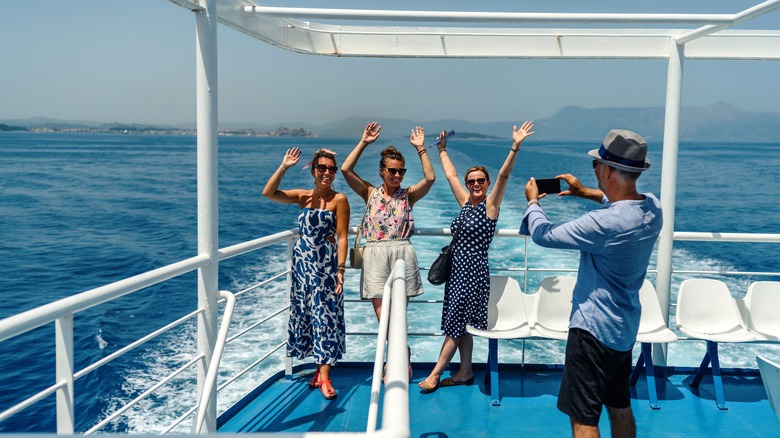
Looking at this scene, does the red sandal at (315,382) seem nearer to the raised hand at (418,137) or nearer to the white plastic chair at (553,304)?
the white plastic chair at (553,304)

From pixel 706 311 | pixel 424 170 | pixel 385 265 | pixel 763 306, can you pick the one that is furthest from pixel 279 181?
pixel 763 306

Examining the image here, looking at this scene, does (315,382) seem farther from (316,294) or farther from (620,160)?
(620,160)

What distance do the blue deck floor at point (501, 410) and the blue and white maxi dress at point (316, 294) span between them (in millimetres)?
290

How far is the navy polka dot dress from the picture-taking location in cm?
346

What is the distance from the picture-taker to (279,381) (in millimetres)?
3818

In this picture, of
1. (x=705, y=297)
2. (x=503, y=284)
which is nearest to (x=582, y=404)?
(x=503, y=284)

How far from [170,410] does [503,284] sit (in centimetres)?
358

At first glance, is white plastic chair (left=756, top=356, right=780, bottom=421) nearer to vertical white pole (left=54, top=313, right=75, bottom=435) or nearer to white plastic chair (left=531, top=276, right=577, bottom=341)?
white plastic chair (left=531, top=276, right=577, bottom=341)

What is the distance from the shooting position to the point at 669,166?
3912 millimetres

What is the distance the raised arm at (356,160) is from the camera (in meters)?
3.61

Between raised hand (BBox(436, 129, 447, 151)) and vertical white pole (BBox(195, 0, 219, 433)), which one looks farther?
raised hand (BBox(436, 129, 447, 151))

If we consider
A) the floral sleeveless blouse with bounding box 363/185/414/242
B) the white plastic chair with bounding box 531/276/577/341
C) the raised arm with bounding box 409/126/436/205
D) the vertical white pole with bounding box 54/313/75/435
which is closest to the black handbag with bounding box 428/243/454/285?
the floral sleeveless blouse with bounding box 363/185/414/242

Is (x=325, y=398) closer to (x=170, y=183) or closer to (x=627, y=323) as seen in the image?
(x=627, y=323)

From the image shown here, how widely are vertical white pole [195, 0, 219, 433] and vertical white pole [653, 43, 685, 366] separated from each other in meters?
2.71
